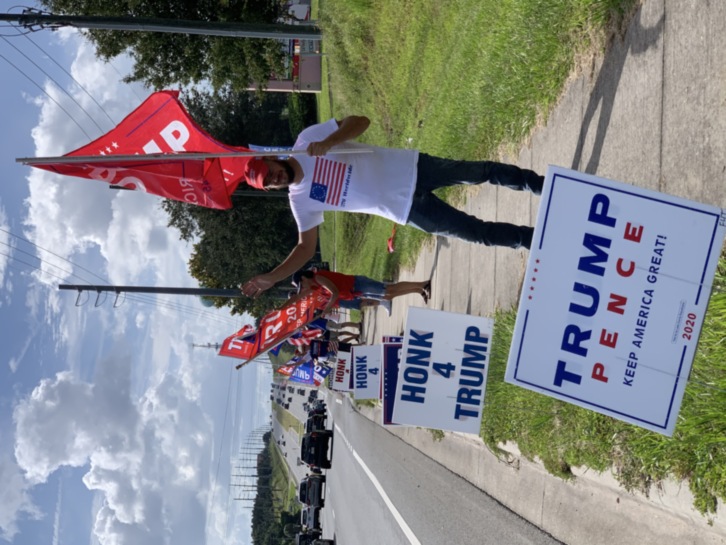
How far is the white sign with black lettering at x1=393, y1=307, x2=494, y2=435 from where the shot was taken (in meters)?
6.45

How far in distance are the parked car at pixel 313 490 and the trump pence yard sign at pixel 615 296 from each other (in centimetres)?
2415

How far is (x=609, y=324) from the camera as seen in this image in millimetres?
3141

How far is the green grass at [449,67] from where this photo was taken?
691 centimetres

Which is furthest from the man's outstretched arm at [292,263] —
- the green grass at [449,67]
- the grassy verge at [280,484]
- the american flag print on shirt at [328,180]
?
the grassy verge at [280,484]

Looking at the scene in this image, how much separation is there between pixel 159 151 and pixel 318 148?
2.24 metres

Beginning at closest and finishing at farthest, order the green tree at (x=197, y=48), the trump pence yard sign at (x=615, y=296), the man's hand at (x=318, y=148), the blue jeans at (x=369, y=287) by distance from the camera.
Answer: the trump pence yard sign at (x=615, y=296) < the man's hand at (x=318, y=148) < the blue jeans at (x=369, y=287) < the green tree at (x=197, y=48)

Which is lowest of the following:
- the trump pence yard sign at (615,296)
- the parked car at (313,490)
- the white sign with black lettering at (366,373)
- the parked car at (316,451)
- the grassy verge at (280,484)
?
the grassy verge at (280,484)

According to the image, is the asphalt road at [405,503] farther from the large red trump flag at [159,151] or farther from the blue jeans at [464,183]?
the large red trump flag at [159,151]

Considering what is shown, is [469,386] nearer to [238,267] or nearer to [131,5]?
[131,5]

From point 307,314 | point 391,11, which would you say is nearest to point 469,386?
point 307,314

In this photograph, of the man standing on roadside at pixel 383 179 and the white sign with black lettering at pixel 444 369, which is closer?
the man standing on roadside at pixel 383 179

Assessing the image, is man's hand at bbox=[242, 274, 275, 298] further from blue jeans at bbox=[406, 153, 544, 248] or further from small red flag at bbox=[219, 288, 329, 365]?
small red flag at bbox=[219, 288, 329, 365]

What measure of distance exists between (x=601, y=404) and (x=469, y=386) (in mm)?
3369

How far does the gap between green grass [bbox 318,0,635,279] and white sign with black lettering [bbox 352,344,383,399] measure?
8.07 ft
